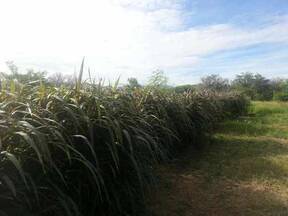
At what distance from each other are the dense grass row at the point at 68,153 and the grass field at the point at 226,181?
2.43 feet

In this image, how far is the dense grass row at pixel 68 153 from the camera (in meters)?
1.77

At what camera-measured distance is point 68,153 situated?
1.83m

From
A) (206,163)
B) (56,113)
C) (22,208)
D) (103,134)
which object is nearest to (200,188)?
(206,163)

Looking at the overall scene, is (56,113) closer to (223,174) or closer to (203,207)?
(203,207)

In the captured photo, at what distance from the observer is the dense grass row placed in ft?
5.81

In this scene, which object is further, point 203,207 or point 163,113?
point 163,113

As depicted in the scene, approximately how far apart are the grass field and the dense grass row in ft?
2.43

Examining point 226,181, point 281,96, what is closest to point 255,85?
point 281,96

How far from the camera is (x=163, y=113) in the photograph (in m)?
4.74

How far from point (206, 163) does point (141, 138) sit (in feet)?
9.18

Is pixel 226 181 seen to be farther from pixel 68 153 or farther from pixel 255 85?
pixel 255 85

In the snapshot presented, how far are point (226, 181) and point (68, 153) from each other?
2848 millimetres

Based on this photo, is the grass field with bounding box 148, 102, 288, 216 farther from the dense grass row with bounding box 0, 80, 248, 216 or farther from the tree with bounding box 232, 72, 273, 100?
Result: the tree with bounding box 232, 72, 273, 100

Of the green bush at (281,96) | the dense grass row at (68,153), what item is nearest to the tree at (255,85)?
the green bush at (281,96)
